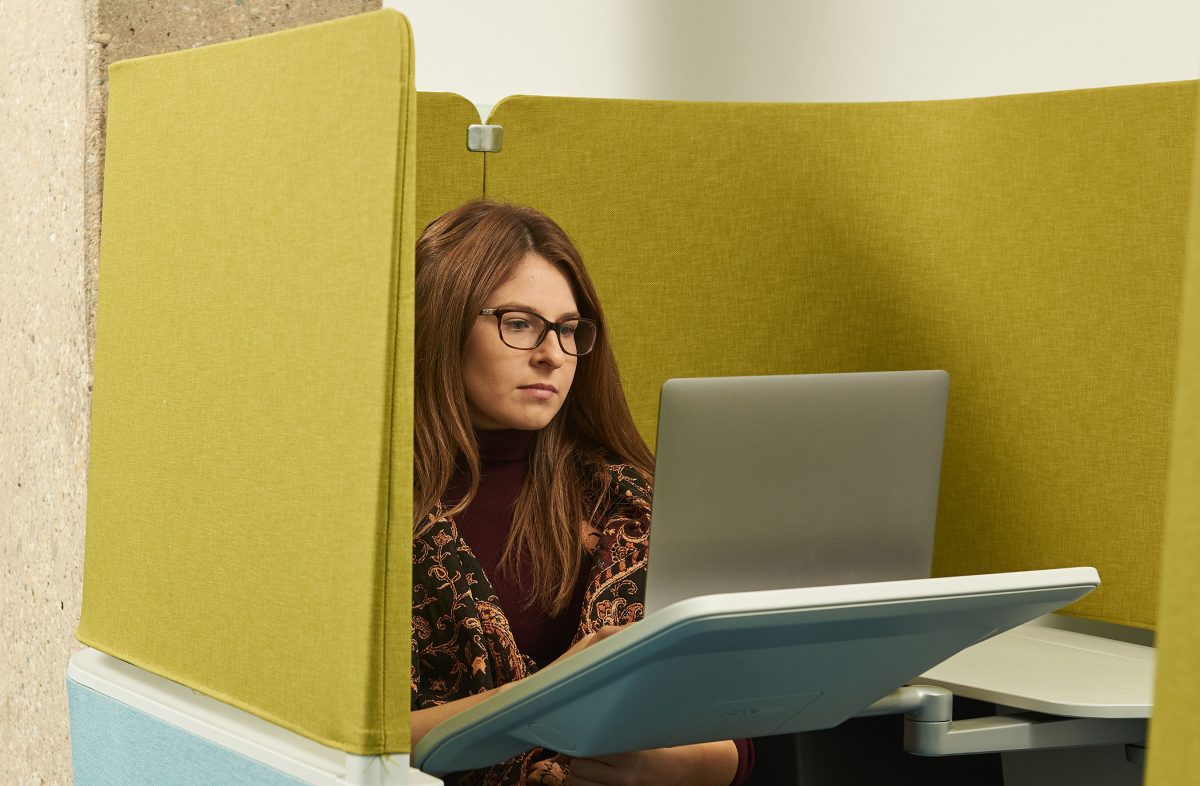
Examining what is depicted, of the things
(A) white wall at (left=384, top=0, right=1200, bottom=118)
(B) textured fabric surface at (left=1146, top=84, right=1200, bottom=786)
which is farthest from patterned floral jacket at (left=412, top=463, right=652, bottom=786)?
(A) white wall at (left=384, top=0, right=1200, bottom=118)

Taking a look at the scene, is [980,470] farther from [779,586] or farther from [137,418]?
[137,418]

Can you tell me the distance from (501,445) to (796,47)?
6.98 feet

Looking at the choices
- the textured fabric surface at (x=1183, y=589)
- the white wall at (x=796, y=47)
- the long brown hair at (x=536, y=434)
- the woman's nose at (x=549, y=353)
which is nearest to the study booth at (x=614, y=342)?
the textured fabric surface at (x=1183, y=589)

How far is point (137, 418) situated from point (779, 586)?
2.29 feet

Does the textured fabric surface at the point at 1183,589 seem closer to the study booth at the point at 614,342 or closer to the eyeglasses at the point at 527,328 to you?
the study booth at the point at 614,342

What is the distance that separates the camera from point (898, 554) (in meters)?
1.48

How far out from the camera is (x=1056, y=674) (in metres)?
1.74

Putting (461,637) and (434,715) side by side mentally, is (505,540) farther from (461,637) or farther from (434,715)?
(434,715)

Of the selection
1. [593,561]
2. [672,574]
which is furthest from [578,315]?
[672,574]

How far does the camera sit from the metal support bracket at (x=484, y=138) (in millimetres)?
2102

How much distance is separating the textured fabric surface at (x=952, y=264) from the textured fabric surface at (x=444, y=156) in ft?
0.14

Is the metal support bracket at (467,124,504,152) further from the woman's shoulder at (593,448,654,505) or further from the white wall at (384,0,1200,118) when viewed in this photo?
the white wall at (384,0,1200,118)

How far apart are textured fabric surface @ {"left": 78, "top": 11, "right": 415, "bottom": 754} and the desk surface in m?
0.76

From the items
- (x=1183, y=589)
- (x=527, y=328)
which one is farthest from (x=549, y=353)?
(x=1183, y=589)
